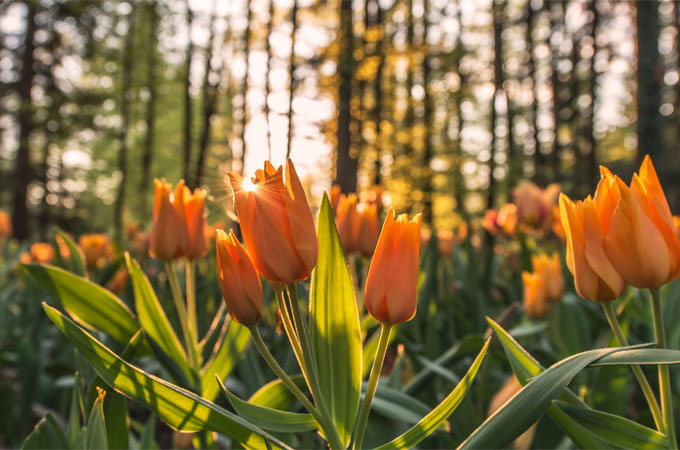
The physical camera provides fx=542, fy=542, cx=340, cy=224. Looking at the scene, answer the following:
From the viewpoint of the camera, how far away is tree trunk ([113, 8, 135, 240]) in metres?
16.8

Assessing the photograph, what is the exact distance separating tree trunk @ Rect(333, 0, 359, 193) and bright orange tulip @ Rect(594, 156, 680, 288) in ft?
27.8

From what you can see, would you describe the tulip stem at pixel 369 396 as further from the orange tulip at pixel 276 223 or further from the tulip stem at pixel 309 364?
the orange tulip at pixel 276 223

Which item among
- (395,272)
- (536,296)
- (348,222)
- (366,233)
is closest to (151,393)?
(395,272)

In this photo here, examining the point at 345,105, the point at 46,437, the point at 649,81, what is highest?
the point at 345,105

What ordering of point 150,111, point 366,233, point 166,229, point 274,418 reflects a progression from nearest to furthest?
point 274,418
point 166,229
point 366,233
point 150,111

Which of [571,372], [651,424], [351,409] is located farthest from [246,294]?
[651,424]

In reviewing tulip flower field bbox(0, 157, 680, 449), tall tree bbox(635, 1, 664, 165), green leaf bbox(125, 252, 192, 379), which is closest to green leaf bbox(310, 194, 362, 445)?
tulip flower field bbox(0, 157, 680, 449)

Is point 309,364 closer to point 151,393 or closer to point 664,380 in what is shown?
point 151,393

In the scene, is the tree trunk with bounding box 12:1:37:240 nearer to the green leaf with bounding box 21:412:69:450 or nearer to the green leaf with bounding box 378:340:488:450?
the green leaf with bounding box 21:412:69:450

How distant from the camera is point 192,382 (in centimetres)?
107

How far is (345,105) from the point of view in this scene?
32.4 ft

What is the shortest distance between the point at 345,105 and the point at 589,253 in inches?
372

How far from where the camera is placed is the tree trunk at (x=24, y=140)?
40.4 ft

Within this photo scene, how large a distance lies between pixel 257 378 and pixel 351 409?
681mm
